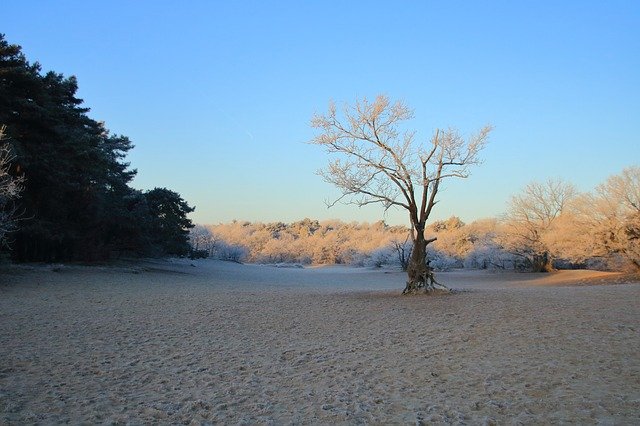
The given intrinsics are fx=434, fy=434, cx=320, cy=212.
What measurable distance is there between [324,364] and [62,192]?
20818 millimetres

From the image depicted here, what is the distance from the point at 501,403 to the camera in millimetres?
4824

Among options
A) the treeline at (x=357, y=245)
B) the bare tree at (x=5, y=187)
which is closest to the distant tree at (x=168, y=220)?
the treeline at (x=357, y=245)

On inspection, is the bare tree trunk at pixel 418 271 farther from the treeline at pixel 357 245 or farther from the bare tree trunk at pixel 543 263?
the bare tree trunk at pixel 543 263

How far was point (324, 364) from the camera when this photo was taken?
22.2 ft

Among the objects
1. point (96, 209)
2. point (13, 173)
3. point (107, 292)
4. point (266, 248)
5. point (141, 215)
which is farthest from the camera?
point (266, 248)

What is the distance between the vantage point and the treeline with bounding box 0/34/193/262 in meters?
19.4

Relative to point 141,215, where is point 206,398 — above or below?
below

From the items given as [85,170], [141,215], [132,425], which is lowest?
[132,425]

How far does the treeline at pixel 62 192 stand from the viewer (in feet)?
63.7

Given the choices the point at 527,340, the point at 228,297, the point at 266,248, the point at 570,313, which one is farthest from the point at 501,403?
the point at 266,248

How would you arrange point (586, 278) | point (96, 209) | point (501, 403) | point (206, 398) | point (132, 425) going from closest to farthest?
point (132, 425) < point (501, 403) < point (206, 398) < point (586, 278) < point (96, 209)

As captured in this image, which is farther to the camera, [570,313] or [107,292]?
[107,292]

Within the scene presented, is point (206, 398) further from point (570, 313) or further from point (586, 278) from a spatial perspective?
point (586, 278)

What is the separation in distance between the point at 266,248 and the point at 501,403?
98.1 meters
